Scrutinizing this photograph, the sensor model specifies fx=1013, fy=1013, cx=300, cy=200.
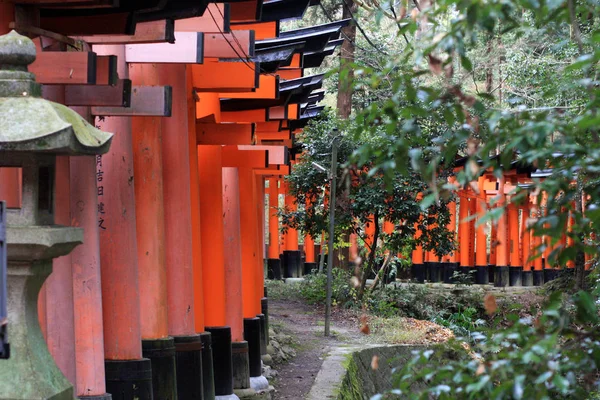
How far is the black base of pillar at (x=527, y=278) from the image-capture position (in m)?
27.4

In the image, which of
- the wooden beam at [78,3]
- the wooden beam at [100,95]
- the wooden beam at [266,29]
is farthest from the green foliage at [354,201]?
the wooden beam at [78,3]

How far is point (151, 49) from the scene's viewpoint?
7.52 m

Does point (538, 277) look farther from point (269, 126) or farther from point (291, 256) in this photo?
point (269, 126)

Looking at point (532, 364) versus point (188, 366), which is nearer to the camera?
point (532, 364)

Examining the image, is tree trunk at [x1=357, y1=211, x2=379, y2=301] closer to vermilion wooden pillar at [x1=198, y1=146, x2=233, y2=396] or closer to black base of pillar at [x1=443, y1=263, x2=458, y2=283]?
vermilion wooden pillar at [x1=198, y1=146, x2=233, y2=396]

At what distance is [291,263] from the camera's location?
28.1 meters

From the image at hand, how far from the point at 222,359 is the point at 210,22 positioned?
A: 3.93 meters

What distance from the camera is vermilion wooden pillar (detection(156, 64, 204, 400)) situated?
8445mm

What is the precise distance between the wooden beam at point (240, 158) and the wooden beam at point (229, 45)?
2.99 m

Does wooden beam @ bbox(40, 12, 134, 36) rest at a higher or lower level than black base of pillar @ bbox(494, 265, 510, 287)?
higher

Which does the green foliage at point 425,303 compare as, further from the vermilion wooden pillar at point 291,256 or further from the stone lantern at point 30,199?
the stone lantern at point 30,199

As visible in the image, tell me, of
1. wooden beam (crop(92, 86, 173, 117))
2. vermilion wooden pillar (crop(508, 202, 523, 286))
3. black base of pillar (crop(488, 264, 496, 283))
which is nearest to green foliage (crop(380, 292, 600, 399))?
wooden beam (crop(92, 86, 173, 117))

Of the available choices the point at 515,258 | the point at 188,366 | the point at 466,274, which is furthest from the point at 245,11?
the point at 515,258

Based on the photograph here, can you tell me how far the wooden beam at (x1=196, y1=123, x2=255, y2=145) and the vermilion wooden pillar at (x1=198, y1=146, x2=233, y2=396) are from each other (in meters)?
0.44
